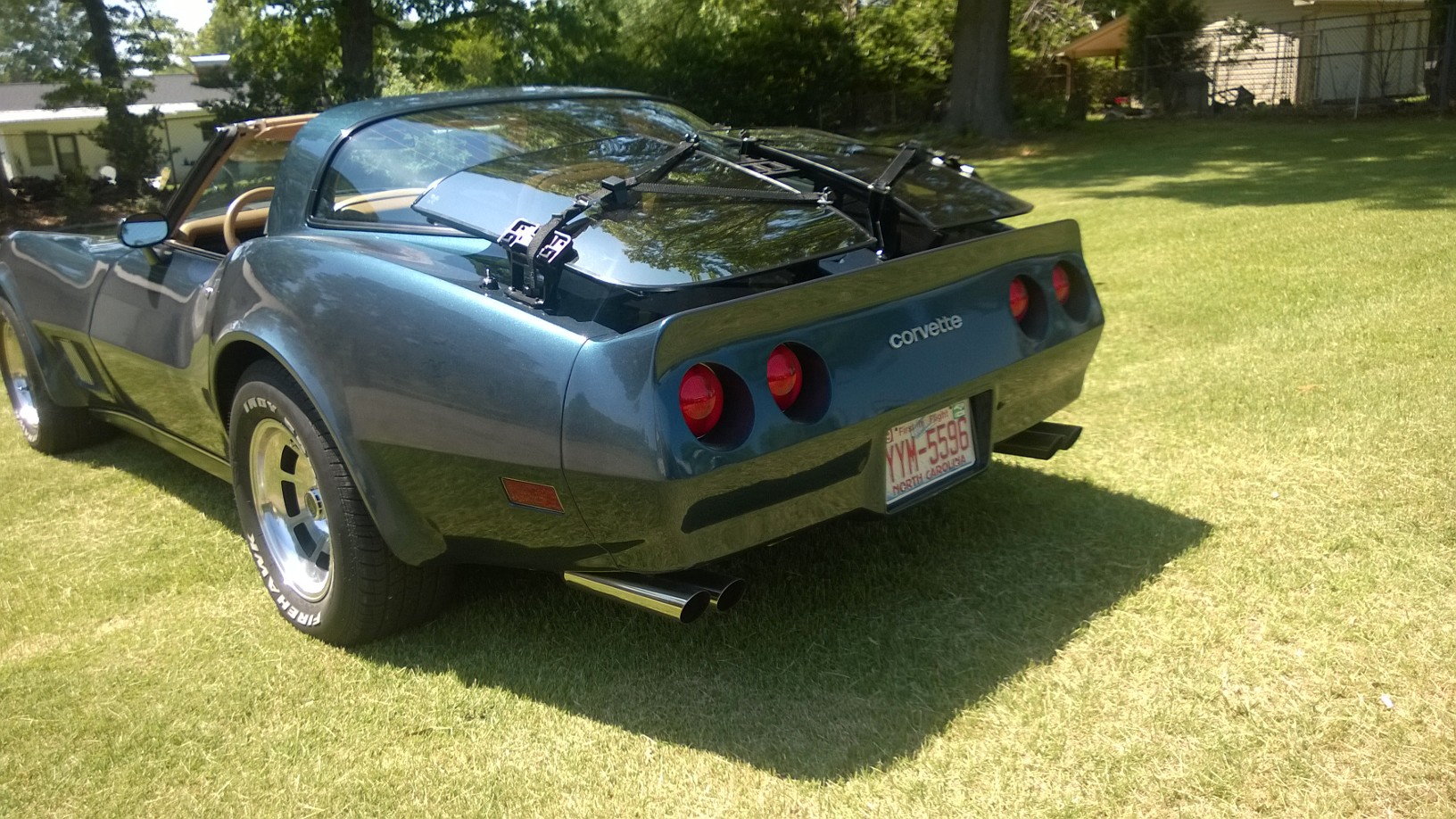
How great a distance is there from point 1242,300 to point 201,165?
4.90 metres

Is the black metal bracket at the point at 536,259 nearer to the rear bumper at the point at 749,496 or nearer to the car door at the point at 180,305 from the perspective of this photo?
the rear bumper at the point at 749,496

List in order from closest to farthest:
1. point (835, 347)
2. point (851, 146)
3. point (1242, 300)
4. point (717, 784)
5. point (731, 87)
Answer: point (717, 784) < point (835, 347) < point (851, 146) < point (1242, 300) < point (731, 87)

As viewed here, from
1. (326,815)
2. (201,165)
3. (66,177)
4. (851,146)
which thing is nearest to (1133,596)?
(851,146)

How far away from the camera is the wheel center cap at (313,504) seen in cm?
333

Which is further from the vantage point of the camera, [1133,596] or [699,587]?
[1133,596]

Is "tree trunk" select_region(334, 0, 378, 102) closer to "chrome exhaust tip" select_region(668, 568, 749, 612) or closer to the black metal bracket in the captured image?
the black metal bracket

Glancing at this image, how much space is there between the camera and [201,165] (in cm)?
424

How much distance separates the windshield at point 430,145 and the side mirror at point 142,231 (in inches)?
33.6

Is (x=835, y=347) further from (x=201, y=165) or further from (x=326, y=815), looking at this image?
(x=201, y=165)

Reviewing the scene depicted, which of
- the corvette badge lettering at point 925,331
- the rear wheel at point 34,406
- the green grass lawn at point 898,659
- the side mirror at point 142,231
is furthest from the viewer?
the rear wheel at point 34,406

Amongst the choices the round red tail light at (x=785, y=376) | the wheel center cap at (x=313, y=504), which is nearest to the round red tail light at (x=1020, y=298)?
the round red tail light at (x=785, y=376)

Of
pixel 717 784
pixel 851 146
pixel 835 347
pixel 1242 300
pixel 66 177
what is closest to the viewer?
pixel 717 784

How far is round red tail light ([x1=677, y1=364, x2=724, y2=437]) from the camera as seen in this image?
259 cm

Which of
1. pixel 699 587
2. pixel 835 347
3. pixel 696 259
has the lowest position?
pixel 699 587
